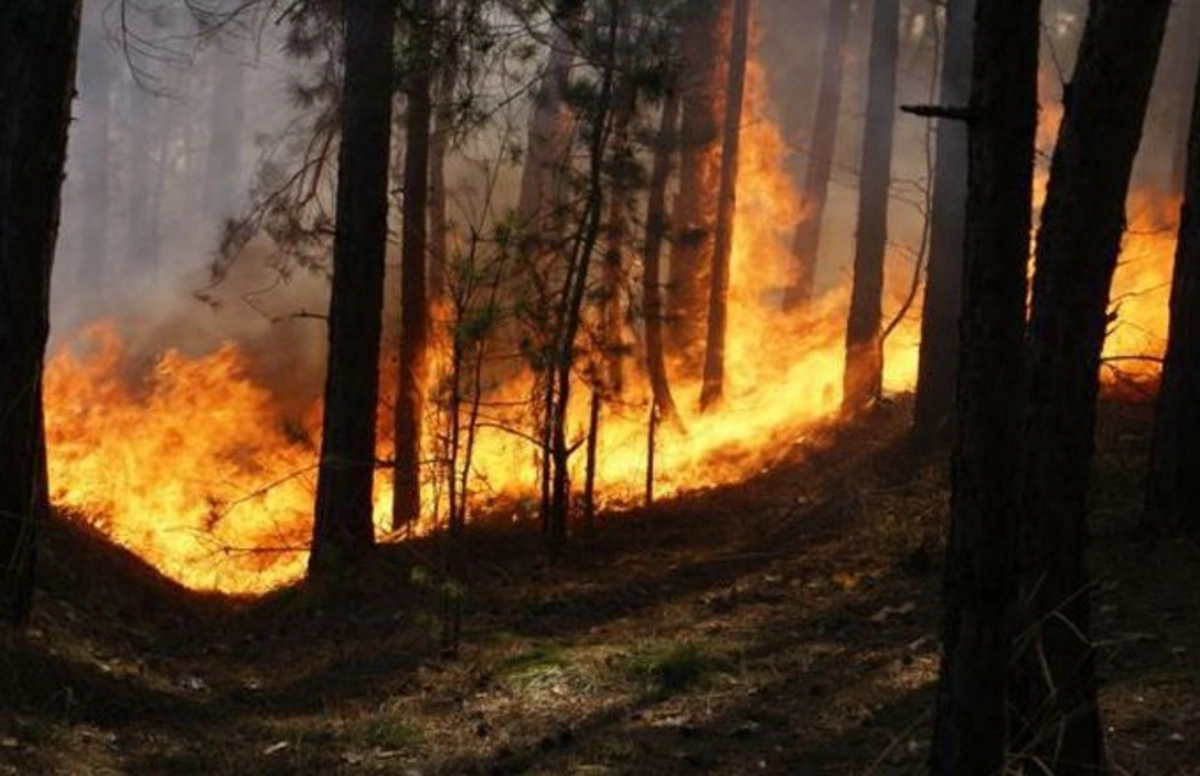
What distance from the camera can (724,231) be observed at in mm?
21938

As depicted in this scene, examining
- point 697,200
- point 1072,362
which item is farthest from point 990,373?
point 697,200

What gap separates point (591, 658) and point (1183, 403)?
15.0 ft

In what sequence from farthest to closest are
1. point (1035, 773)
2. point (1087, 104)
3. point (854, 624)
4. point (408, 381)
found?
point (408, 381)
point (854, 624)
point (1087, 104)
point (1035, 773)

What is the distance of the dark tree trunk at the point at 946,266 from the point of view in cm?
1281

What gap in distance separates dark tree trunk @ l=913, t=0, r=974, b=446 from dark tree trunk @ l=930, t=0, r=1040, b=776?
9.37 m

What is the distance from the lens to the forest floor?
6.06 m

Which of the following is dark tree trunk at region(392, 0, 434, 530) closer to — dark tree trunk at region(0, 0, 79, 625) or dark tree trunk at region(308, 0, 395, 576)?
dark tree trunk at region(308, 0, 395, 576)

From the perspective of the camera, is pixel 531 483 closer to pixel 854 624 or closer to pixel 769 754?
pixel 854 624

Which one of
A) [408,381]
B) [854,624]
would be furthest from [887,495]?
[408,381]

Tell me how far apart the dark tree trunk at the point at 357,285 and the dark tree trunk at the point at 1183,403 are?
6.57 meters

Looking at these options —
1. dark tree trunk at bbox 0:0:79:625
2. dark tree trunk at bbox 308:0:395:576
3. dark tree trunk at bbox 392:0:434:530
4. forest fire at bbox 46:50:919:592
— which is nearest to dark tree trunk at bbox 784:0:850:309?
forest fire at bbox 46:50:919:592

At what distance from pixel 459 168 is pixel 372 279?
21.2 metres

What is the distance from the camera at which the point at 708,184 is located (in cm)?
2456

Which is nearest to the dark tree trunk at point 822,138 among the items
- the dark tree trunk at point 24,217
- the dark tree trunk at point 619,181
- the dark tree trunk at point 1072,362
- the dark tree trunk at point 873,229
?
the dark tree trunk at point 873,229
